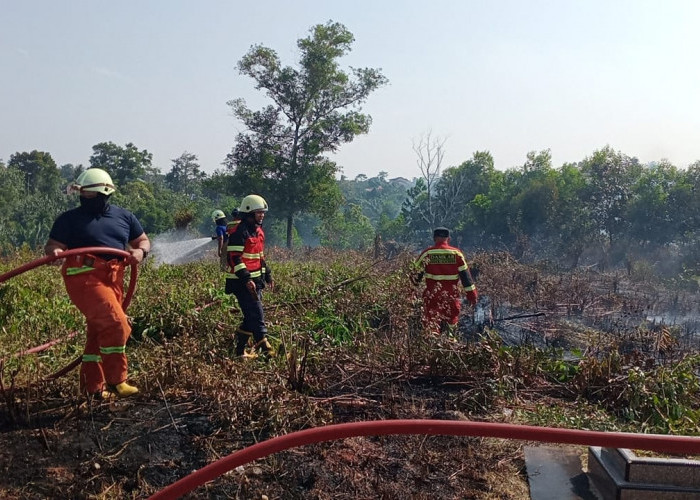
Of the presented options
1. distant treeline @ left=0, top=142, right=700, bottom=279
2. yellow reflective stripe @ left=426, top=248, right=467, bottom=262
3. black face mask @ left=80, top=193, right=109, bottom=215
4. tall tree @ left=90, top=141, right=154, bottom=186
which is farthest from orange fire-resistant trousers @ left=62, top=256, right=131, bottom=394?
tall tree @ left=90, top=141, right=154, bottom=186

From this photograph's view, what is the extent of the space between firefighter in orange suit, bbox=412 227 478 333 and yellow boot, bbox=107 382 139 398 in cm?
379

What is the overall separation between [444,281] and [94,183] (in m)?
4.46

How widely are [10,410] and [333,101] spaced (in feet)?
66.8

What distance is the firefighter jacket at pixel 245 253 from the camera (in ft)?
19.0

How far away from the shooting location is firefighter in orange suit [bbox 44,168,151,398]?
4133mm

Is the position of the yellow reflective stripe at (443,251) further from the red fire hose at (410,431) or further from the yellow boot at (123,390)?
the red fire hose at (410,431)

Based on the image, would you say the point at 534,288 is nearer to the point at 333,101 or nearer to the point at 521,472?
the point at 521,472

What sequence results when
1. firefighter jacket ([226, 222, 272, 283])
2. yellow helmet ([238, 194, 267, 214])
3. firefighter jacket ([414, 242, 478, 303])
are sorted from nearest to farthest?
firefighter jacket ([226, 222, 272, 283]) < yellow helmet ([238, 194, 267, 214]) < firefighter jacket ([414, 242, 478, 303])

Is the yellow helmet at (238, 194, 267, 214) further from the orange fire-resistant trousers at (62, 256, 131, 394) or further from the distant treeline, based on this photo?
the distant treeline

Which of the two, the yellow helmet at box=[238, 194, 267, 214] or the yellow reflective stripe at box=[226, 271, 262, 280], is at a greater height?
the yellow helmet at box=[238, 194, 267, 214]

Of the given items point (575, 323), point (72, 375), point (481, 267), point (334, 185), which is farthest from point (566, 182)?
point (72, 375)

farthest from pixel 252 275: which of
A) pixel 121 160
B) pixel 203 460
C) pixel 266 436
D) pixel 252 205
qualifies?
pixel 121 160

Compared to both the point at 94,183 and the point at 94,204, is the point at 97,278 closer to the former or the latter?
the point at 94,204

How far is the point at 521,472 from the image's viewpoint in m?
3.81
